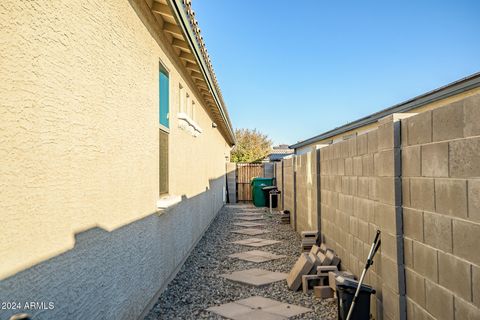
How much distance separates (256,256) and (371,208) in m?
3.85

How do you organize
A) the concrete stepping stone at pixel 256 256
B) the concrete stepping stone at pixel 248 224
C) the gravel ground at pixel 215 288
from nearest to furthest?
the gravel ground at pixel 215 288 → the concrete stepping stone at pixel 256 256 → the concrete stepping stone at pixel 248 224

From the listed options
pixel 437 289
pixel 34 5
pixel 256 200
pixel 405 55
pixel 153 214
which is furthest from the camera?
pixel 405 55

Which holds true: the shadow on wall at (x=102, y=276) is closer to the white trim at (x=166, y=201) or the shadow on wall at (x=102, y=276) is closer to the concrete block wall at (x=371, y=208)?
the white trim at (x=166, y=201)

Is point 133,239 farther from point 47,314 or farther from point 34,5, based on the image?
point 34,5

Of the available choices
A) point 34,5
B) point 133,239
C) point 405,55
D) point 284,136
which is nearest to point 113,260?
point 133,239

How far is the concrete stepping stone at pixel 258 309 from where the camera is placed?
4.39 metres

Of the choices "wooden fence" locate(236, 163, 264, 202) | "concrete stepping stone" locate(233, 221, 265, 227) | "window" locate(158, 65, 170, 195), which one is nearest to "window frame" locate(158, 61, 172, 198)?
"window" locate(158, 65, 170, 195)

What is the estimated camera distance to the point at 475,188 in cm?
222

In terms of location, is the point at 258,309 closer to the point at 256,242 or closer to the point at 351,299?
the point at 351,299

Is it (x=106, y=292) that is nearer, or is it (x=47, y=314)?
(x=47, y=314)

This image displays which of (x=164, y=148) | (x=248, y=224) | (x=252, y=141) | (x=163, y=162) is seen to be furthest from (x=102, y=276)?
(x=252, y=141)

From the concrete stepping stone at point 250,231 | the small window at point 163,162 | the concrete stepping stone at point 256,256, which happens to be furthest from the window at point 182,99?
the concrete stepping stone at point 250,231

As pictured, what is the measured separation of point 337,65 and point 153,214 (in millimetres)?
25427

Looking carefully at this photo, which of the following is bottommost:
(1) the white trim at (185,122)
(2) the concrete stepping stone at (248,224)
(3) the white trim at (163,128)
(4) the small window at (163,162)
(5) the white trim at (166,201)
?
(2) the concrete stepping stone at (248,224)
